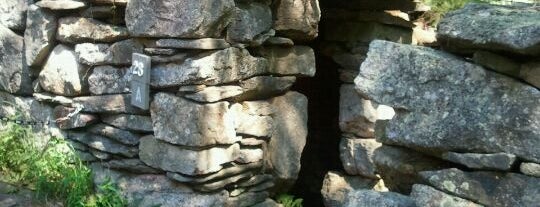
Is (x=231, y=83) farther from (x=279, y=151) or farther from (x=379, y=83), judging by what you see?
(x=379, y=83)

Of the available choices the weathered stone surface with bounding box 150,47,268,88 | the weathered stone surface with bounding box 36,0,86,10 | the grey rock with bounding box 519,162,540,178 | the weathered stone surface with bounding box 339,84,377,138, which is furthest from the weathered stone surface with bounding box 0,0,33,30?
the grey rock with bounding box 519,162,540,178

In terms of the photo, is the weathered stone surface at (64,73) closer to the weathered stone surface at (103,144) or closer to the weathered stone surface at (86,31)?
the weathered stone surface at (86,31)

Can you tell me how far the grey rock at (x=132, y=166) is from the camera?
5.07 metres

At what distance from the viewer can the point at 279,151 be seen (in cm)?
551

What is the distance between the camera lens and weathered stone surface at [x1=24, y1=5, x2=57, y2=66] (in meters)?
5.25

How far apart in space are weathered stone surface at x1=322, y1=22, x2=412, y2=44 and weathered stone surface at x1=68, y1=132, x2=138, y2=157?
3063 mm

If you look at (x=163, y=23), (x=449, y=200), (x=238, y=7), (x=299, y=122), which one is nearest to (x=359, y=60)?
(x=299, y=122)

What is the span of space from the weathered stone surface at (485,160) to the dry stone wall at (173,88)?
6.98 feet

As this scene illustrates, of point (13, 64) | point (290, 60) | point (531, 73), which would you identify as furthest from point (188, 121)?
point (531, 73)

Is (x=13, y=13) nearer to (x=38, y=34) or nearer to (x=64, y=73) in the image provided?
(x=38, y=34)

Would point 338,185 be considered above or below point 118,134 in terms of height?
below

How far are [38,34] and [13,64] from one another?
0.54 meters

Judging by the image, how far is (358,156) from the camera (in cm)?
703

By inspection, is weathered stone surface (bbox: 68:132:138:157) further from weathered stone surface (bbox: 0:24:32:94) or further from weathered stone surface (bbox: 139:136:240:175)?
weathered stone surface (bbox: 0:24:32:94)
